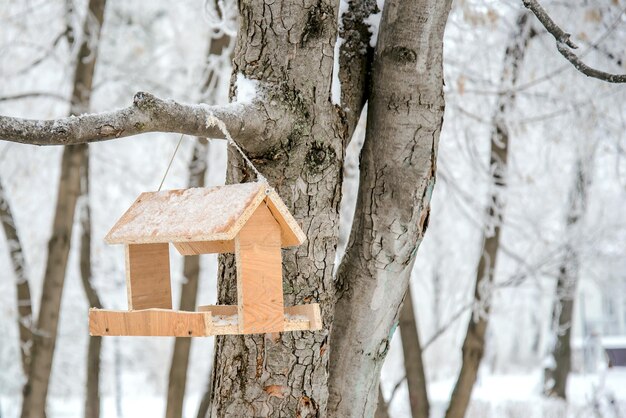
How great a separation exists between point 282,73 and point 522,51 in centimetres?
306

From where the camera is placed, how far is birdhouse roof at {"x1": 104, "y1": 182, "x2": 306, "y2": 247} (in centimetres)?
177

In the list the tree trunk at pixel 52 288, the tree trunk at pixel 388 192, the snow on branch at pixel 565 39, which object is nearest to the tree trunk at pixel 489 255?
the snow on branch at pixel 565 39

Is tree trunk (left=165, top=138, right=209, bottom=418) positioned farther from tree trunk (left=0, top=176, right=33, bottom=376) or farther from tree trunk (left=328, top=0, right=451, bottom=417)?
tree trunk (left=328, top=0, right=451, bottom=417)

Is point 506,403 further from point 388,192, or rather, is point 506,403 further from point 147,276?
point 147,276

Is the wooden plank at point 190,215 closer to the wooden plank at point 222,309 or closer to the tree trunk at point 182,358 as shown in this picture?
the wooden plank at point 222,309

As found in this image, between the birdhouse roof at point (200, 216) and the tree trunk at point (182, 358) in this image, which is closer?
the birdhouse roof at point (200, 216)

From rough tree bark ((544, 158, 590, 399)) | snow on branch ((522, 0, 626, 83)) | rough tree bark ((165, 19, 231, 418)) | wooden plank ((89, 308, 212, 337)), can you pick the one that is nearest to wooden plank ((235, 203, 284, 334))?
wooden plank ((89, 308, 212, 337))

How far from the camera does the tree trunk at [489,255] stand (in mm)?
4535

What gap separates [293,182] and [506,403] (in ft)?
20.0

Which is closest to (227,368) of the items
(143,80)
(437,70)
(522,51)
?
(437,70)

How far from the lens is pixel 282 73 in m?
2.14

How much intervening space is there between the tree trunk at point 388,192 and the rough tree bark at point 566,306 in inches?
220

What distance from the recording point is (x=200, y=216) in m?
1.84

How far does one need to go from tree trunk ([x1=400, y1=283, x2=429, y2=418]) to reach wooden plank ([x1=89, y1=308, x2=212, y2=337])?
2.83m
